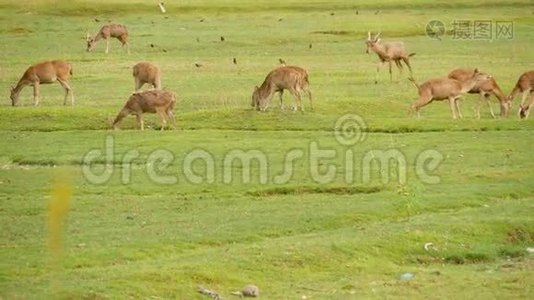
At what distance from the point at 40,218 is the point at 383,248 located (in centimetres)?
554

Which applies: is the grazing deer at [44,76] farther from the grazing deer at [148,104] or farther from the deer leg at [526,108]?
the deer leg at [526,108]

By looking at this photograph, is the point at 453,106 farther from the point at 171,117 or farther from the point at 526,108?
the point at 171,117

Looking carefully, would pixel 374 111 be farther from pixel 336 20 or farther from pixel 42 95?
pixel 336 20

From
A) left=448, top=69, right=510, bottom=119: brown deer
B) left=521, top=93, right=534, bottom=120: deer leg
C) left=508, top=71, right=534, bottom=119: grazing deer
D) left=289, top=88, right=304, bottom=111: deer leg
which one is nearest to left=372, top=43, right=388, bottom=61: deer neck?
left=448, top=69, right=510, bottom=119: brown deer

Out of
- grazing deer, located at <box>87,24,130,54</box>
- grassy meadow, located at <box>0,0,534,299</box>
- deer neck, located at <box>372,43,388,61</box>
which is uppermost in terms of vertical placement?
grazing deer, located at <box>87,24,130,54</box>

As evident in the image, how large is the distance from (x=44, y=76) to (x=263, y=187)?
41.4ft

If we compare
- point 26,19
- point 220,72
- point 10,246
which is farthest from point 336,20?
point 10,246

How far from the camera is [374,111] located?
30906 mm

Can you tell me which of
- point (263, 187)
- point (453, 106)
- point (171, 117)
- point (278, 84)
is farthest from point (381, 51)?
point (263, 187)

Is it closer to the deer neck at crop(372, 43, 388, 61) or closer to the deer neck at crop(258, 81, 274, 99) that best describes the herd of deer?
the deer neck at crop(258, 81, 274, 99)

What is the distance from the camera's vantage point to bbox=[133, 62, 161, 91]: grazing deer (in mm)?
32406

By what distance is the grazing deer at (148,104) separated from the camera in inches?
1095

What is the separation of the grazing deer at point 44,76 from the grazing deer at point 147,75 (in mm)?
1879

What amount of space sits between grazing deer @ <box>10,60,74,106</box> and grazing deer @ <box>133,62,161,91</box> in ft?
6.16
